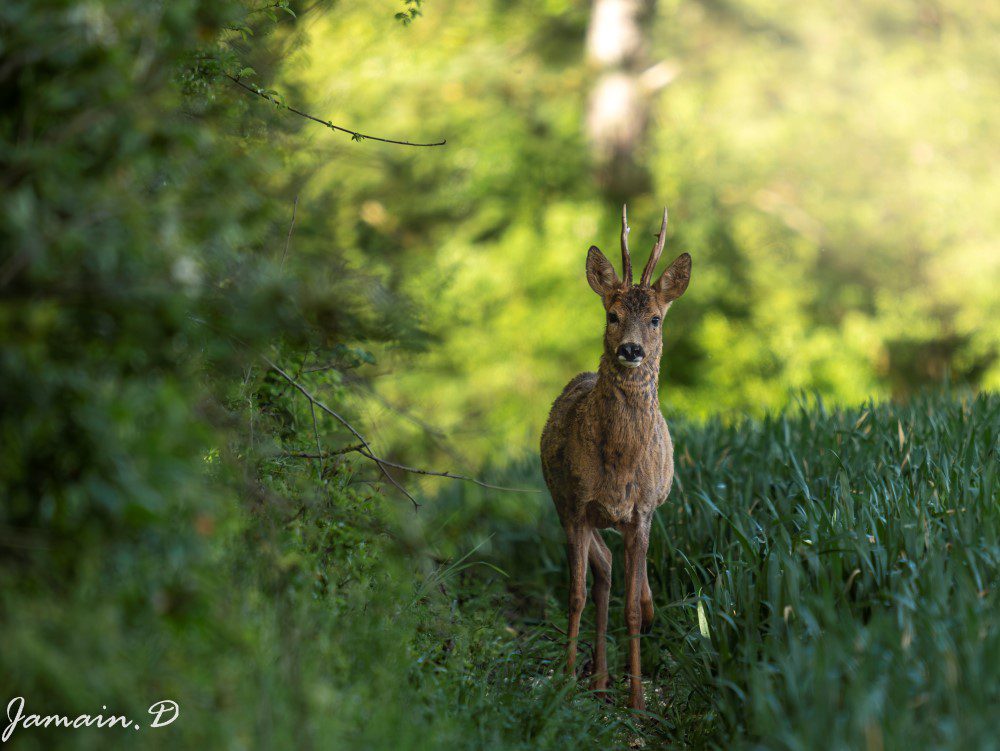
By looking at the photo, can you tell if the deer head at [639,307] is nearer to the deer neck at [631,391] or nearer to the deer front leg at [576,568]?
the deer neck at [631,391]

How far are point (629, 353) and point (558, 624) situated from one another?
5.88 ft

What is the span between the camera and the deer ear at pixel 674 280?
17.0 ft

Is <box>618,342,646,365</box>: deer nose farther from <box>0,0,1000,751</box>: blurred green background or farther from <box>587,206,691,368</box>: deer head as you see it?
<box>0,0,1000,751</box>: blurred green background

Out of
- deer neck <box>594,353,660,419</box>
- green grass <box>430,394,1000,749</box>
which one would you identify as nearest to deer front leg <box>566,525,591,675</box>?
green grass <box>430,394,1000,749</box>

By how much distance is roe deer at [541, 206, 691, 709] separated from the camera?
4992 mm

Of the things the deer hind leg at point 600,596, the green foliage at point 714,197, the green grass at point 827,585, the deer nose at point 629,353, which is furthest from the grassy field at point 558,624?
A: the green foliage at point 714,197

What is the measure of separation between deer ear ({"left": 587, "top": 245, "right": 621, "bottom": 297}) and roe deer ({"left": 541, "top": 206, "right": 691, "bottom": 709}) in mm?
112

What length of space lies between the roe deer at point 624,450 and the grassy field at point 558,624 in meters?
0.29

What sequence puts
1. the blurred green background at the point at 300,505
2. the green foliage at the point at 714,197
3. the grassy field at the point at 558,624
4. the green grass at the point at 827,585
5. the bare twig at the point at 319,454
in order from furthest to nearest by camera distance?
the green foliage at the point at 714,197 < the bare twig at the point at 319,454 < the green grass at the point at 827,585 < the grassy field at the point at 558,624 < the blurred green background at the point at 300,505

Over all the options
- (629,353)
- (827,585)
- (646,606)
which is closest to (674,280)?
(629,353)

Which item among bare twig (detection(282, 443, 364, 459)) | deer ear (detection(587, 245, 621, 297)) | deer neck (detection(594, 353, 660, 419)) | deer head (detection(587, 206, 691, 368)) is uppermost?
deer ear (detection(587, 245, 621, 297))

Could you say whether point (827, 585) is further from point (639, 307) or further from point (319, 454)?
point (319, 454)

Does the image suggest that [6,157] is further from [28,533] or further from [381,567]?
[381,567]

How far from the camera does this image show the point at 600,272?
5422 millimetres
